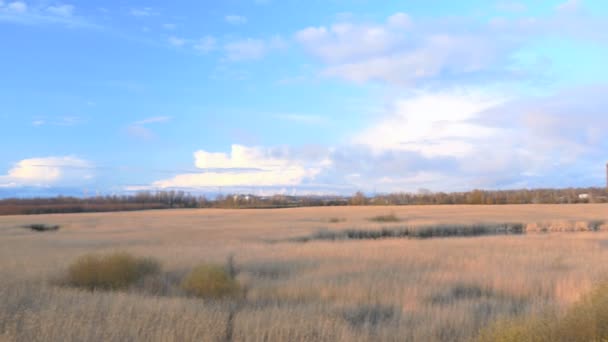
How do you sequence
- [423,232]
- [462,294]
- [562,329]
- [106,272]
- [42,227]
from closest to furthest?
[562,329] < [462,294] < [106,272] < [423,232] < [42,227]

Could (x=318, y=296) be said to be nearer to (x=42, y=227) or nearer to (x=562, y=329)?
(x=562, y=329)

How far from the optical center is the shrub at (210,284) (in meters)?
13.3

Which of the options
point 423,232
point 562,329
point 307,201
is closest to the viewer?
point 562,329

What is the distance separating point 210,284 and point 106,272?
3616 mm

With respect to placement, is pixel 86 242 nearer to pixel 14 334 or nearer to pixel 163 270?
pixel 163 270

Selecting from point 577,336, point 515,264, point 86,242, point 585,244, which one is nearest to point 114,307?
point 577,336

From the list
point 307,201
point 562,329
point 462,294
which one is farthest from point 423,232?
point 307,201

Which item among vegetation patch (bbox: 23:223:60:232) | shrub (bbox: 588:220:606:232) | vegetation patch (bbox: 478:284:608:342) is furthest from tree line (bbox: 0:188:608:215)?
vegetation patch (bbox: 478:284:608:342)

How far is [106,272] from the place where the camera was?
15156 mm

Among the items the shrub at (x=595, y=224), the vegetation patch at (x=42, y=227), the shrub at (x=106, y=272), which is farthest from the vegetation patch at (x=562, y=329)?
the vegetation patch at (x=42, y=227)

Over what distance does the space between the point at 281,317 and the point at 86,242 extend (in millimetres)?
21702

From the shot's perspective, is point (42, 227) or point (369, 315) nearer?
point (369, 315)

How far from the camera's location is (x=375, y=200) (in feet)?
444

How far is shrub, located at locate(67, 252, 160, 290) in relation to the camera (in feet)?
48.7
